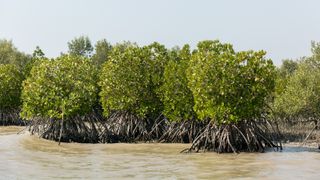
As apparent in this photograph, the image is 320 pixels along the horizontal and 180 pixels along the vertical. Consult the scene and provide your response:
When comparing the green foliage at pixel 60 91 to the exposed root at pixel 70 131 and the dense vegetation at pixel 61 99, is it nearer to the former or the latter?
the dense vegetation at pixel 61 99

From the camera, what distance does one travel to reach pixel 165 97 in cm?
2066

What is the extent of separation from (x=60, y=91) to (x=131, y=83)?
309cm

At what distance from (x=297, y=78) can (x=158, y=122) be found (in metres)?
8.57

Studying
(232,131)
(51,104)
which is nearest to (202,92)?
(232,131)

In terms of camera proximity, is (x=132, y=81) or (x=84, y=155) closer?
(x=84, y=155)

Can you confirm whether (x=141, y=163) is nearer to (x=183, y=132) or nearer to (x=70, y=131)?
(x=183, y=132)

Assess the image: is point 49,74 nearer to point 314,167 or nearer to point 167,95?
point 167,95

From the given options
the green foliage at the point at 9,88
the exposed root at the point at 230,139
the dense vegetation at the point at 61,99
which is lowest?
the exposed root at the point at 230,139

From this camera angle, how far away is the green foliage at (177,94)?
66.7 ft

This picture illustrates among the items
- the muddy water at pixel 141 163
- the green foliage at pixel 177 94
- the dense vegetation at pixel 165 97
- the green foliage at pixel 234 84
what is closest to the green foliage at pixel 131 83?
the dense vegetation at pixel 165 97

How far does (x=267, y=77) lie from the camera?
17.4 meters

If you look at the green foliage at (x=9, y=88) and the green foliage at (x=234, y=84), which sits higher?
the green foliage at (x=9, y=88)

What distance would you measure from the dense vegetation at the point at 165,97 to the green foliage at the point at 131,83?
0.04m

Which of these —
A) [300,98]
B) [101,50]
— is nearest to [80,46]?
[101,50]
